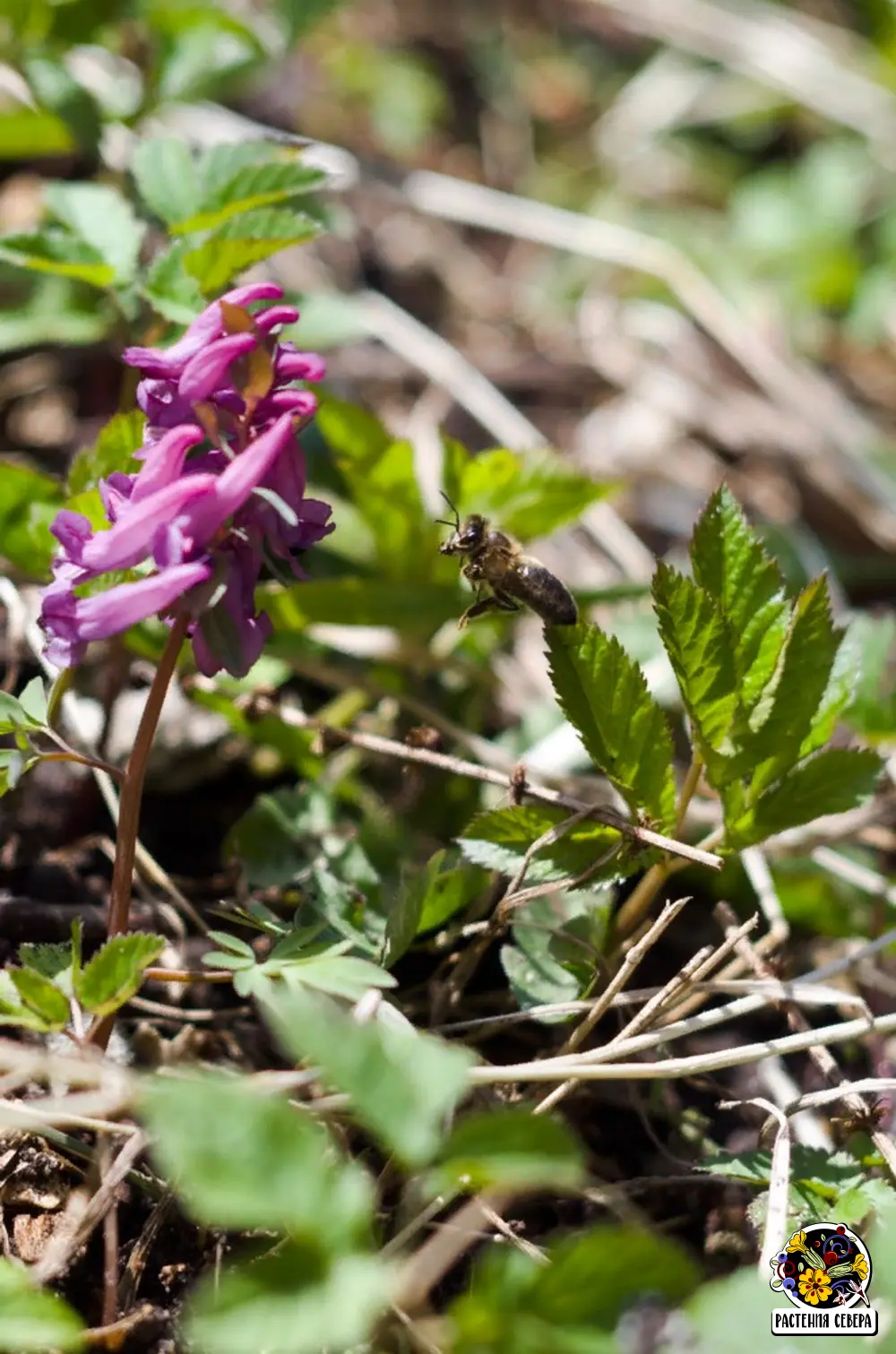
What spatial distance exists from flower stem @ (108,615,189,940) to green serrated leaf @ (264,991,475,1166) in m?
0.77

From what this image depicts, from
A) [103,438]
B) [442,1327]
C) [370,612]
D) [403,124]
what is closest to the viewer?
[442,1327]

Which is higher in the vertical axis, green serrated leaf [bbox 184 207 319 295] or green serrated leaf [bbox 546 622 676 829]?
green serrated leaf [bbox 184 207 319 295]

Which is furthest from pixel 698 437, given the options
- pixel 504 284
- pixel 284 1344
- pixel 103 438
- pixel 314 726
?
pixel 284 1344

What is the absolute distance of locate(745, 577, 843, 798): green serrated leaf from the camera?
2322 mm

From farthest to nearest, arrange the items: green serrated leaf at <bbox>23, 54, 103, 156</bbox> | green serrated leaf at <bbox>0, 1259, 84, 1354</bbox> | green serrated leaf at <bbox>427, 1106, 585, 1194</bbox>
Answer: green serrated leaf at <bbox>23, 54, 103, 156</bbox>, green serrated leaf at <bbox>0, 1259, 84, 1354</bbox>, green serrated leaf at <bbox>427, 1106, 585, 1194</bbox>

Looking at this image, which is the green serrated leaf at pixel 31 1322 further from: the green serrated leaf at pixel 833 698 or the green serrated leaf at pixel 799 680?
the green serrated leaf at pixel 833 698

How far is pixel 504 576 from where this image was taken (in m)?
2.55

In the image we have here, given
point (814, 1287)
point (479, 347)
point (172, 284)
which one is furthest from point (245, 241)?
point (479, 347)

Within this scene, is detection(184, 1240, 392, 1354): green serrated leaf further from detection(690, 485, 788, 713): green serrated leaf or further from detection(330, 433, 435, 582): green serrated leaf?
detection(330, 433, 435, 582): green serrated leaf

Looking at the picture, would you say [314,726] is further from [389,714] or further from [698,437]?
[698,437]

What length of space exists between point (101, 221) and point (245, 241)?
0.60 m

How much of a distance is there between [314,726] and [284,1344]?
5.51 ft

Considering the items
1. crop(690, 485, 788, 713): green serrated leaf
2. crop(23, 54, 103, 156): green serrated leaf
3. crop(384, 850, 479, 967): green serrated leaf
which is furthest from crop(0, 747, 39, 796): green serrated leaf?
crop(23, 54, 103, 156): green serrated leaf

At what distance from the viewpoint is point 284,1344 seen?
142cm
